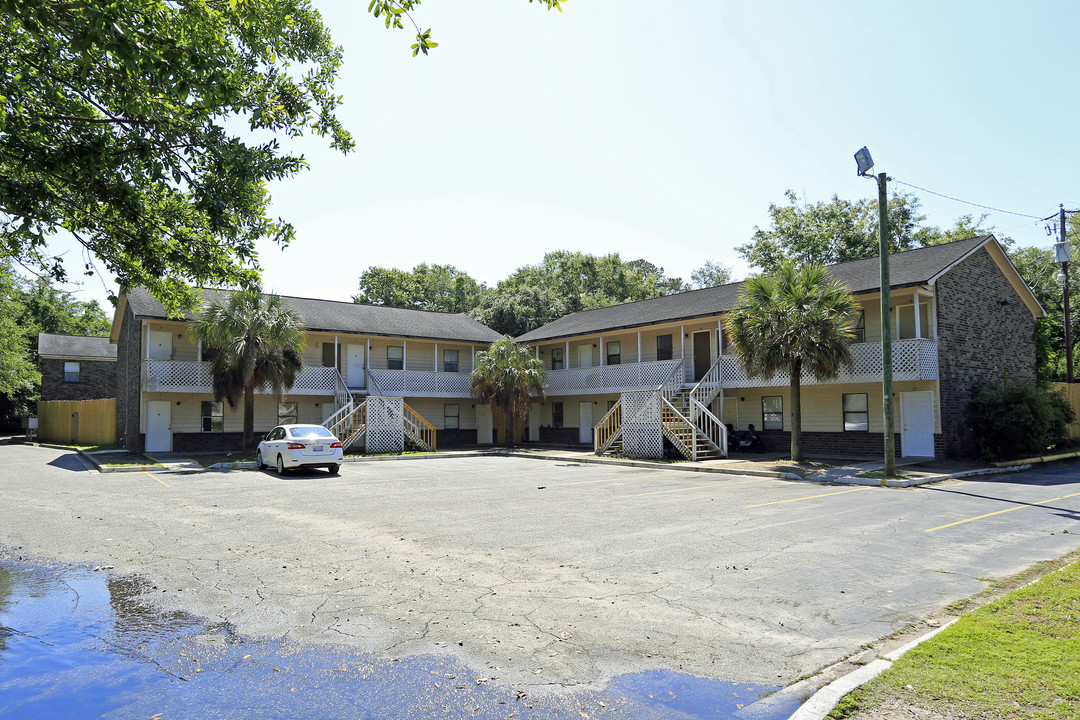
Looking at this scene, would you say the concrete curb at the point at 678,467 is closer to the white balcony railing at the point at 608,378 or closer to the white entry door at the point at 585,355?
the white balcony railing at the point at 608,378

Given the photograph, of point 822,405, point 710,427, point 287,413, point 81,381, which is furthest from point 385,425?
point 81,381

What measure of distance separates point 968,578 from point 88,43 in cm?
1002

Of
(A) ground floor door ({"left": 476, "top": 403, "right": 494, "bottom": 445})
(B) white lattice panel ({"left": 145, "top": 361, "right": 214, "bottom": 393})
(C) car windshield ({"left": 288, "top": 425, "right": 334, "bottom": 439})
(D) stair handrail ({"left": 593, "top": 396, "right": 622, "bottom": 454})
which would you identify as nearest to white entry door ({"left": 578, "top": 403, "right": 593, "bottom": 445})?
(A) ground floor door ({"left": 476, "top": 403, "right": 494, "bottom": 445})

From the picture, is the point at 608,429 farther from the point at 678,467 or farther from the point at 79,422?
the point at 79,422

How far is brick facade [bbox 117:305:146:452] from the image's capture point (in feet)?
89.5

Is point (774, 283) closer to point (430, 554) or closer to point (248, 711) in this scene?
point (430, 554)

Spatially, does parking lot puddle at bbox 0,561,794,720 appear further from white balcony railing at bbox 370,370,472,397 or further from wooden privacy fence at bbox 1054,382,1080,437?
wooden privacy fence at bbox 1054,382,1080,437

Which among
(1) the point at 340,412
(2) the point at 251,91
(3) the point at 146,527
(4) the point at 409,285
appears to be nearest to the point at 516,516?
(3) the point at 146,527

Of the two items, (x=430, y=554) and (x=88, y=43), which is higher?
(x=88, y=43)

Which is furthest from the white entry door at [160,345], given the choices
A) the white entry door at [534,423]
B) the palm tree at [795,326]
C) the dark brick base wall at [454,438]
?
the palm tree at [795,326]

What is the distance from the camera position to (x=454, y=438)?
35188 millimetres

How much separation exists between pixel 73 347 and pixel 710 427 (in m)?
41.8

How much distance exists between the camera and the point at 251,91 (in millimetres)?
8852

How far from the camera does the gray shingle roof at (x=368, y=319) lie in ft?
94.2
